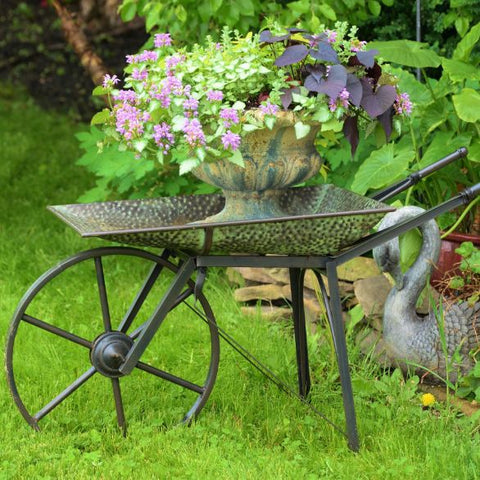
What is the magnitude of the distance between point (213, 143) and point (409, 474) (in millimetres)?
1035

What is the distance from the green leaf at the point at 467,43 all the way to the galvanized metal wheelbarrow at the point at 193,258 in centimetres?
97

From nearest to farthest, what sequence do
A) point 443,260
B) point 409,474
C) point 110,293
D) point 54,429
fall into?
point 409,474
point 54,429
point 443,260
point 110,293

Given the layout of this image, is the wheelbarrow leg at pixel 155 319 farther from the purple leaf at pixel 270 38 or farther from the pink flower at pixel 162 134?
the purple leaf at pixel 270 38

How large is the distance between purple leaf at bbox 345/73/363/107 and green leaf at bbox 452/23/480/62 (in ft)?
4.04

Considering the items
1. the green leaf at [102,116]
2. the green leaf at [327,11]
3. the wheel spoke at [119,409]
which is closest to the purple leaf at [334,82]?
the green leaf at [102,116]

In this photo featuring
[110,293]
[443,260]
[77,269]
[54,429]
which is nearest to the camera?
[54,429]

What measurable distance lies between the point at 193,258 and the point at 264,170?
0.32 meters

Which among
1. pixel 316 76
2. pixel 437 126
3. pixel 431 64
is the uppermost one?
pixel 316 76

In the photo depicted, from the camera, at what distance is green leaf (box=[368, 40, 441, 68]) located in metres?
3.49

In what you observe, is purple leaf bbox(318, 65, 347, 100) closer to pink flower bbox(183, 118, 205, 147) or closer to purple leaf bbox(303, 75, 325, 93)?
purple leaf bbox(303, 75, 325, 93)

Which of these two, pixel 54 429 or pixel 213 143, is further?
pixel 54 429

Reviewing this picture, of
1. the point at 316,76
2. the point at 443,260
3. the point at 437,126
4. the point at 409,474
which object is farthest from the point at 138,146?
the point at 437,126

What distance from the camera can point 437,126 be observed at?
3814 mm

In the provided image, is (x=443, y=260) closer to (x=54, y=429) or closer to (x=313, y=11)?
(x=313, y=11)
